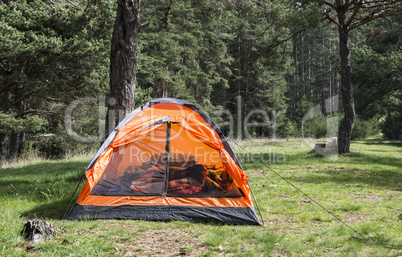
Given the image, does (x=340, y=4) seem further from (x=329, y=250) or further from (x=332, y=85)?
(x=332, y=85)

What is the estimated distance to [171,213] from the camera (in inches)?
172

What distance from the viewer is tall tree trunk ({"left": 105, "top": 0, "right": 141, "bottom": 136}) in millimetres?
6266

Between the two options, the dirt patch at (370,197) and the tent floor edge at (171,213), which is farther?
the dirt patch at (370,197)

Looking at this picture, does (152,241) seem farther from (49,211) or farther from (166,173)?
(49,211)

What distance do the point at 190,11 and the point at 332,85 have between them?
28141mm

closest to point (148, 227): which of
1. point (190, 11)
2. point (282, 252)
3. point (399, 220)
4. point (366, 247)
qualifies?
point (282, 252)

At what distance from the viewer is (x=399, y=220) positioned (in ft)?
14.8

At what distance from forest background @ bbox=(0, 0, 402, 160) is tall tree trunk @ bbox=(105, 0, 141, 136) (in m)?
1.97

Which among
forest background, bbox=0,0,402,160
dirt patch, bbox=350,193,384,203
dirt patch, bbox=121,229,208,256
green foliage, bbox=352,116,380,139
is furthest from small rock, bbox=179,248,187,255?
green foliage, bbox=352,116,380,139

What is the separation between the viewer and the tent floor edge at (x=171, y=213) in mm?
4270

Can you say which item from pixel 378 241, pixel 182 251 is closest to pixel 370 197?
pixel 378 241

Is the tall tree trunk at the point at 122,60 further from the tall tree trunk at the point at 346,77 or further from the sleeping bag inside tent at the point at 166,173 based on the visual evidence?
the tall tree trunk at the point at 346,77

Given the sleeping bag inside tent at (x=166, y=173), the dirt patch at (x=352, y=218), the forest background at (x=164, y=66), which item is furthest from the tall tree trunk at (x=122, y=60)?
the dirt patch at (x=352, y=218)

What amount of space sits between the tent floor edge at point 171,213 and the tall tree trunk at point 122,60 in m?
2.35
